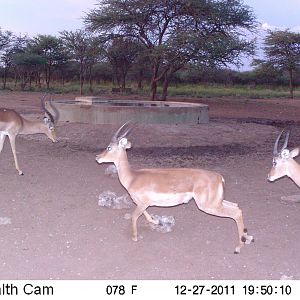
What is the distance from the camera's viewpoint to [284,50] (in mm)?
36969

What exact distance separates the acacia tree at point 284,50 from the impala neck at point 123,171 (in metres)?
32.2

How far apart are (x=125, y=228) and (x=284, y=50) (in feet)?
111

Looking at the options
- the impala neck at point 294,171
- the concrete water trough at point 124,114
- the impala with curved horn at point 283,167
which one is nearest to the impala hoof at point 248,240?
the impala with curved horn at point 283,167

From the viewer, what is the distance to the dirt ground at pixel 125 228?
4457 mm

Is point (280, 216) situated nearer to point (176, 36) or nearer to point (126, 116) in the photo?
point (126, 116)

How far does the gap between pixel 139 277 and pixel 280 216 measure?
2.49 m

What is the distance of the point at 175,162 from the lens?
945cm

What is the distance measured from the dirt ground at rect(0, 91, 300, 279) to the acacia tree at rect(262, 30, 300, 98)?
1096 inches

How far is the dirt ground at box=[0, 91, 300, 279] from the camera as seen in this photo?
14.6 ft

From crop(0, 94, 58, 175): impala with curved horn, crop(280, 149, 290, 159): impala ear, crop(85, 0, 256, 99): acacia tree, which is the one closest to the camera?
crop(280, 149, 290, 159): impala ear

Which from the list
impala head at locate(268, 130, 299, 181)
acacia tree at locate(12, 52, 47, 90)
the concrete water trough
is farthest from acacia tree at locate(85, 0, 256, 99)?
impala head at locate(268, 130, 299, 181)

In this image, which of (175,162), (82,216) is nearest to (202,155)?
(175,162)

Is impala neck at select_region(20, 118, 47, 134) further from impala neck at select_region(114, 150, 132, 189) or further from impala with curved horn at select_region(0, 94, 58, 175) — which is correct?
impala neck at select_region(114, 150, 132, 189)

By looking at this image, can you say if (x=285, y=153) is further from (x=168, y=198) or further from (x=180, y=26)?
(x=180, y=26)
